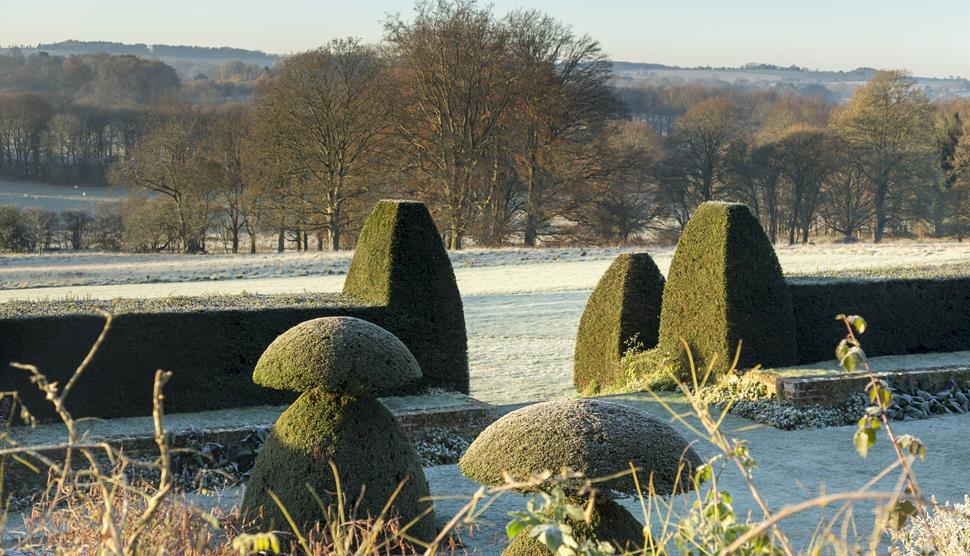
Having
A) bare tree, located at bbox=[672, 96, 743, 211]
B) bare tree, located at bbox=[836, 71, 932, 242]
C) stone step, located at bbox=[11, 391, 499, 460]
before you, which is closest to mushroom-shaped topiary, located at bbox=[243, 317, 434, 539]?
stone step, located at bbox=[11, 391, 499, 460]

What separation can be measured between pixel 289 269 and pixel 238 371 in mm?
19776

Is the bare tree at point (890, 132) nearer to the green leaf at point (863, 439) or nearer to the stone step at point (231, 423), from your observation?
the stone step at point (231, 423)

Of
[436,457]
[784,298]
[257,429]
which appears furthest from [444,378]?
[784,298]

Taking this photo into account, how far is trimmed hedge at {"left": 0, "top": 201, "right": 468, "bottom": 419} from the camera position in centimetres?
876

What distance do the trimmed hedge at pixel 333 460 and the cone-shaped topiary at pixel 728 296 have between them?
5.70 m

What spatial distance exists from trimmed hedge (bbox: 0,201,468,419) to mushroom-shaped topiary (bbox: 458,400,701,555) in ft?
16.5

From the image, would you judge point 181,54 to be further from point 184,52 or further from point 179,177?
point 179,177

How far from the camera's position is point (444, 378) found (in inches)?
407

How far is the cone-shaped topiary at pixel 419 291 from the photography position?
33.4ft

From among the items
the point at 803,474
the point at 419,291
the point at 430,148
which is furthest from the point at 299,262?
the point at 803,474

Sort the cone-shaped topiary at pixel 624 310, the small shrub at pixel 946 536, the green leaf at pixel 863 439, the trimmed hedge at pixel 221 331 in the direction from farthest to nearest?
the cone-shaped topiary at pixel 624 310
the trimmed hedge at pixel 221 331
the small shrub at pixel 946 536
the green leaf at pixel 863 439

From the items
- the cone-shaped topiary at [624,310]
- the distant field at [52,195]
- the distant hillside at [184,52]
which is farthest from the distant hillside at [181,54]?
the cone-shaped topiary at [624,310]

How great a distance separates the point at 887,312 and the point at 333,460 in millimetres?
8766

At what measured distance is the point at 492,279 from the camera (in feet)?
85.6
